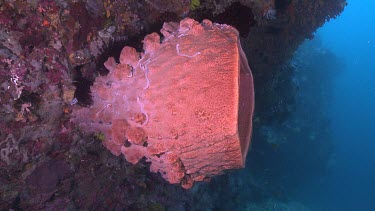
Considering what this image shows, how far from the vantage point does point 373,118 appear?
152 ft

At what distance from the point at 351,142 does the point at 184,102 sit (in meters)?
44.7

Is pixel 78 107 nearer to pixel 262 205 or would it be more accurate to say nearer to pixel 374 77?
pixel 262 205

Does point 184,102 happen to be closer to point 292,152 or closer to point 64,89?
point 64,89

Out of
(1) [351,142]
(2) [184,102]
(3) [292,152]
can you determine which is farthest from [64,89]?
(1) [351,142]

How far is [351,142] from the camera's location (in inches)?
1555

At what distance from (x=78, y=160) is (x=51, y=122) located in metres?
0.76

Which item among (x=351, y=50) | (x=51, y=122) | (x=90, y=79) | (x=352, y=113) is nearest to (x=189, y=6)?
(x=90, y=79)

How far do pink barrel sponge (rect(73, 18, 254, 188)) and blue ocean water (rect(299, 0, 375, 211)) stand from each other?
23785 millimetres

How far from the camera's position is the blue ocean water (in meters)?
28.6

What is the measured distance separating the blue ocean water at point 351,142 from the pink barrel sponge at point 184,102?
23785 mm

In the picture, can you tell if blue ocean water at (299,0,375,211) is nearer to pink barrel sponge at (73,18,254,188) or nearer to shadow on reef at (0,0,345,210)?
shadow on reef at (0,0,345,210)

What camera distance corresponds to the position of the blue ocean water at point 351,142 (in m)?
28.6

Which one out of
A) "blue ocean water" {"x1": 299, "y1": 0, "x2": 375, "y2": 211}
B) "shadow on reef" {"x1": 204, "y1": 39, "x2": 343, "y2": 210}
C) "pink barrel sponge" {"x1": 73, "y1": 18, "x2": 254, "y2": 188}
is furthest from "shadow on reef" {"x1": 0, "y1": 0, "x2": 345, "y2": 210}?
"blue ocean water" {"x1": 299, "y1": 0, "x2": 375, "y2": 211}

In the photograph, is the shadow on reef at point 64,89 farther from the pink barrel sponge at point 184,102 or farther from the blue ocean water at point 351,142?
the blue ocean water at point 351,142
